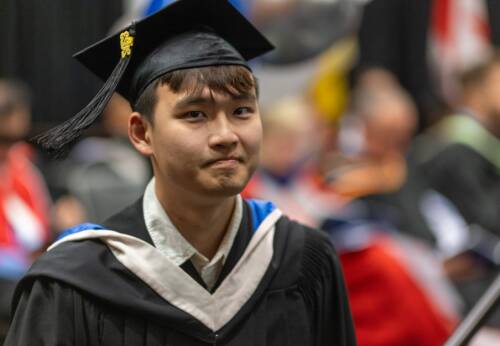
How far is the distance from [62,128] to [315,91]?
535cm

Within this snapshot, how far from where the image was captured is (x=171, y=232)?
2916 millimetres

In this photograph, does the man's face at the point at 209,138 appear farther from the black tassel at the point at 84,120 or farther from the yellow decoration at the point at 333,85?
the yellow decoration at the point at 333,85

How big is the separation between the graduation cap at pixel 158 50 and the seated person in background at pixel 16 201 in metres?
2.69

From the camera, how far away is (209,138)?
108 inches

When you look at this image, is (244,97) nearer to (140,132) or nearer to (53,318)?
(140,132)

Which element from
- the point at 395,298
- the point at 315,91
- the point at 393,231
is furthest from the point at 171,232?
the point at 315,91

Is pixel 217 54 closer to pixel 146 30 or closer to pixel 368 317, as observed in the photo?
pixel 146 30

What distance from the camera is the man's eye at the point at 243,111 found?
2.79 m

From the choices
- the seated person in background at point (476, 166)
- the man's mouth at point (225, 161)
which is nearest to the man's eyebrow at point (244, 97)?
the man's mouth at point (225, 161)

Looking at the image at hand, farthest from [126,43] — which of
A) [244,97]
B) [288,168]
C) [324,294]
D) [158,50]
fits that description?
[288,168]

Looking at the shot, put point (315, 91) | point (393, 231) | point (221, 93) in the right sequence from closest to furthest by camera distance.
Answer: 1. point (221, 93)
2. point (393, 231)
3. point (315, 91)

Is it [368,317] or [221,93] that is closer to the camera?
[221,93]

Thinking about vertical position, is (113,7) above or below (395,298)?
above

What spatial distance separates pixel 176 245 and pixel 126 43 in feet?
1.62
